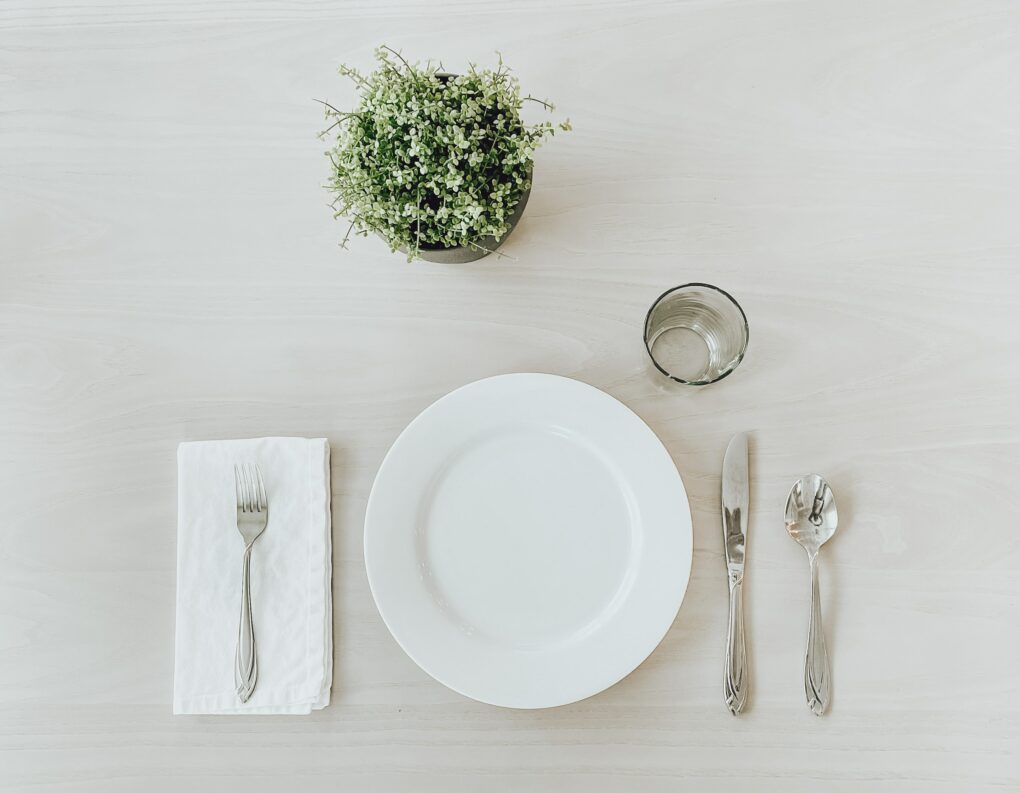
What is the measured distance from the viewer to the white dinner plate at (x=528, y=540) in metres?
0.78

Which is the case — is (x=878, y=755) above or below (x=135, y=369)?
below

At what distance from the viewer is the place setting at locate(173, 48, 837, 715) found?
78 cm

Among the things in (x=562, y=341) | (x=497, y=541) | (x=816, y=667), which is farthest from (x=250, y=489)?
(x=816, y=667)

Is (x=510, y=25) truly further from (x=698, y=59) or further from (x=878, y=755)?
(x=878, y=755)

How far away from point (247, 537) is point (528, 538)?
32 centimetres

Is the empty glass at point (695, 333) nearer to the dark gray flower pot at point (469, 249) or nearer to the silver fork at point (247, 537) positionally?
the dark gray flower pot at point (469, 249)

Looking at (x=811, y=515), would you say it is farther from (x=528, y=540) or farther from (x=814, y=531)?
(x=528, y=540)

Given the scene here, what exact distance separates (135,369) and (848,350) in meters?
0.85

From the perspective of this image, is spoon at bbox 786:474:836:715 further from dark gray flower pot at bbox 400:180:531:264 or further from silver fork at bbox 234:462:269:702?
silver fork at bbox 234:462:269:702

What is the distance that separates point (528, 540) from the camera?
82 cm

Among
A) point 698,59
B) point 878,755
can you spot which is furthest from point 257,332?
point 878,755

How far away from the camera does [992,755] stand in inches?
32.0

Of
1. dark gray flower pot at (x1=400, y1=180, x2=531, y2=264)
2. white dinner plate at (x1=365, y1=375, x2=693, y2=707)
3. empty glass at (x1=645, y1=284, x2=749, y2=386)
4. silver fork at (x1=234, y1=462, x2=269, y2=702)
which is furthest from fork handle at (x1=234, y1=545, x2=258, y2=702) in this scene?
empty glass at (x1=645, y1=284, x2=749, y2=386)

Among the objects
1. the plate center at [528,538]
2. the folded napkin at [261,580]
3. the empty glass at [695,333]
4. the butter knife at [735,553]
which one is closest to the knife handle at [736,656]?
the butter knife at [735,553]
